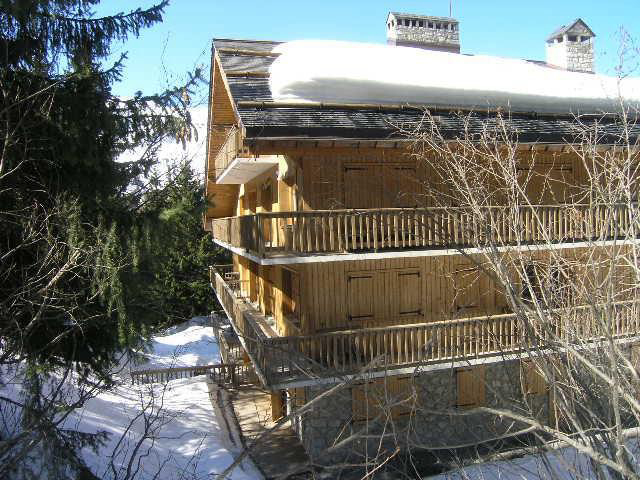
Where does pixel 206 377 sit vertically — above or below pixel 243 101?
below

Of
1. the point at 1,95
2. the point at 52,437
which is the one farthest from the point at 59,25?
the point at 52,437

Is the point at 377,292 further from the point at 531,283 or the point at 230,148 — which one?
the point at 230,148

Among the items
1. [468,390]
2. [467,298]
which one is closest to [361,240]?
[467,298]

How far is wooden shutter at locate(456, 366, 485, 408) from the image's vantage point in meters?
12.1

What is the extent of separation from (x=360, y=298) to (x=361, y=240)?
2277mm

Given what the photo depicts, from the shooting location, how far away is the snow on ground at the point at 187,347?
73.0ft

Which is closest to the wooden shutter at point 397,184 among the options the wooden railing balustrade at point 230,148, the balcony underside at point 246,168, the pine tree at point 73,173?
the balcony underside at point 246,168

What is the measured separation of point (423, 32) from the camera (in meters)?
16.3

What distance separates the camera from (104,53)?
722cm

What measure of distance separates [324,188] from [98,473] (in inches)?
280

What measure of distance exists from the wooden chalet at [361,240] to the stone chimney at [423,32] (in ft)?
16.0

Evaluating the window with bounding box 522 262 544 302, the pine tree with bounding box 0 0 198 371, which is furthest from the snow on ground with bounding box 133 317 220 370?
the window with bounding box 522 262 544 302

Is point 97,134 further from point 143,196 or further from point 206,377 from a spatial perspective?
point 206,377

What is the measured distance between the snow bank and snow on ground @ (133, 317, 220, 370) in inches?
560
